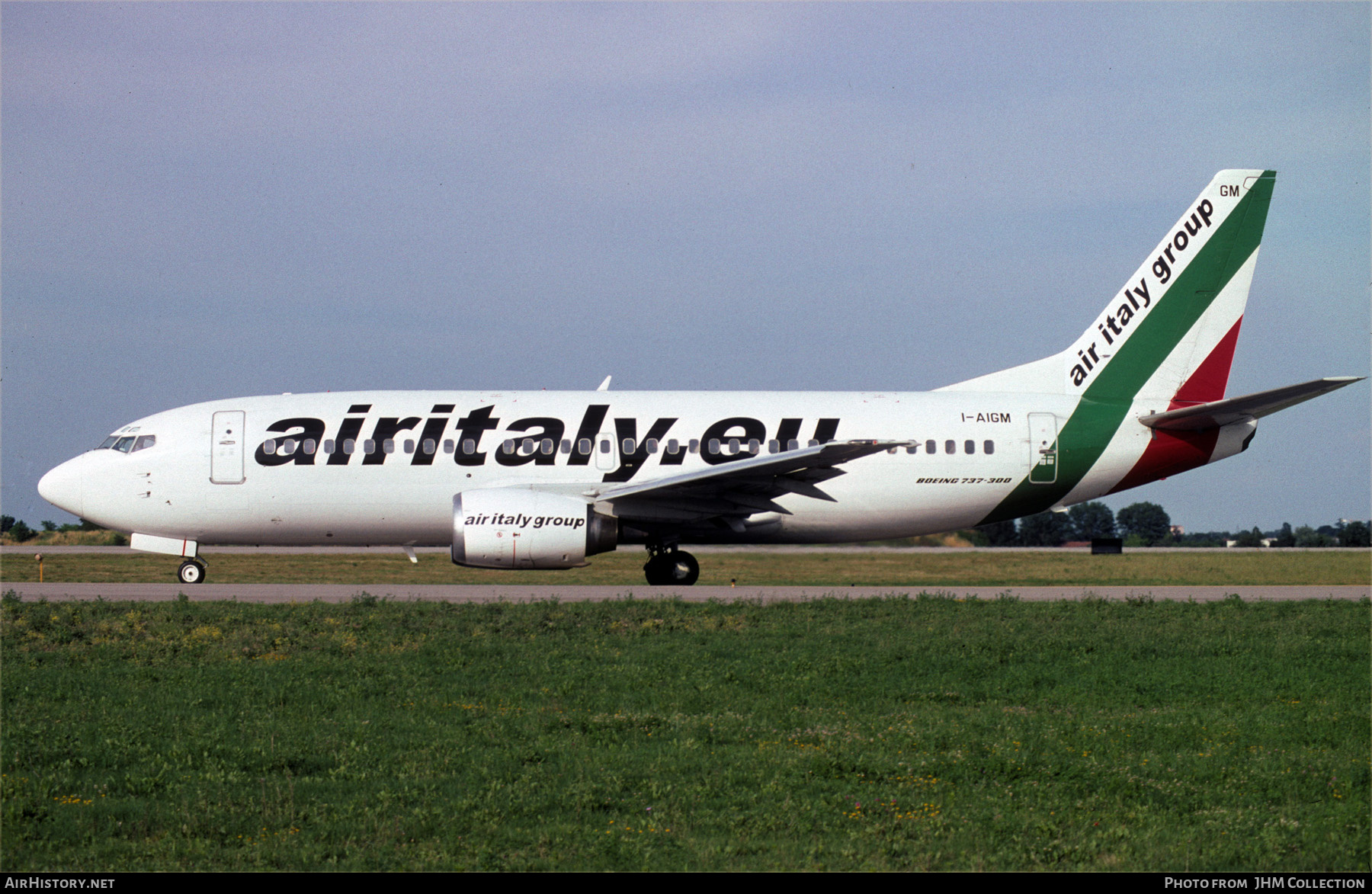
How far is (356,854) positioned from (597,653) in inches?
266

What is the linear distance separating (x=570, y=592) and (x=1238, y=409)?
12962 mm

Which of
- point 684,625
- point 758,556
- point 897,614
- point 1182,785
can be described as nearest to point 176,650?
point 684,625

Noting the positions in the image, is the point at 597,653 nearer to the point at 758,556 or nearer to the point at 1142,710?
the point at 1142,710

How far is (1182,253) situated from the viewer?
2386 cm

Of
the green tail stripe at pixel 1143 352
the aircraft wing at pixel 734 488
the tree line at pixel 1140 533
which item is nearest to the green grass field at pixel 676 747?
the aircraft wing at pixel 734 488

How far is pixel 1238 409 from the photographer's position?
72.2ft

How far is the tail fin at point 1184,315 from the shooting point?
23.7m

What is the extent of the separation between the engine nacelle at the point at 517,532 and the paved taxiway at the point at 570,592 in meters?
0.67

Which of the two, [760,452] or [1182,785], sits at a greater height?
[760,452]

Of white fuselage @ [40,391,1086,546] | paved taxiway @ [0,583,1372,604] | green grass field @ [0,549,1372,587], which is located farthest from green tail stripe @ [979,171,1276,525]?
green grass field @ [0,549,1372,587]

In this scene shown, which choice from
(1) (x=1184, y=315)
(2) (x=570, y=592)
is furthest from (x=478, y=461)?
(1) (x=1184, y=315)

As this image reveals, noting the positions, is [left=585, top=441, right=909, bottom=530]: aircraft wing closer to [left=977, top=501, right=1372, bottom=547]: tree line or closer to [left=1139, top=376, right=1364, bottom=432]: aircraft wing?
[left=1139, top=376, right=1364, bottom=432]: aircraft wing

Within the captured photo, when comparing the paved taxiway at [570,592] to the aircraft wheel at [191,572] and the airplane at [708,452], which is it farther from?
the airplane at [708,452]
